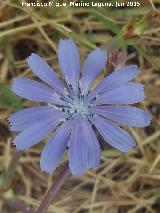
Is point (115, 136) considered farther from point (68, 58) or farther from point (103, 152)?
point (103, 152)

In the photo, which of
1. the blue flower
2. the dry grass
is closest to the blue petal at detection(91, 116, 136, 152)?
the blue flower

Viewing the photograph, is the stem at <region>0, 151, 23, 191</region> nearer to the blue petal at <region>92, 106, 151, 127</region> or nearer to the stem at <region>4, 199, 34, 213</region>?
the stem at <region>4, 199, 34, 213</region>

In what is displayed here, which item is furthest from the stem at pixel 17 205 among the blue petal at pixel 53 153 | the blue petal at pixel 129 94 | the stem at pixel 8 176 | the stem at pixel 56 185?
the blue petal at pixel 129 94

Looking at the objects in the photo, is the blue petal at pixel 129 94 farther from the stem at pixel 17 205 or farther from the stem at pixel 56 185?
the stem at pixel 17 205

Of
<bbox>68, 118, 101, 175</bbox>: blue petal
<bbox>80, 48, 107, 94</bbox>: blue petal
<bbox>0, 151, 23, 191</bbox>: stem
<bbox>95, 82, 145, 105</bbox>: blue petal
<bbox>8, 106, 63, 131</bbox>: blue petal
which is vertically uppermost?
<bbox>80, 48, 107, 94</bbox>: blue petal

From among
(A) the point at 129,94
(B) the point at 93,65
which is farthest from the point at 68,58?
(A) the point at 129,94
